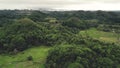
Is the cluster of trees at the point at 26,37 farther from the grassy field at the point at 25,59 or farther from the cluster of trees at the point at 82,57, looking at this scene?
the cluster of trees at the point at 82,57

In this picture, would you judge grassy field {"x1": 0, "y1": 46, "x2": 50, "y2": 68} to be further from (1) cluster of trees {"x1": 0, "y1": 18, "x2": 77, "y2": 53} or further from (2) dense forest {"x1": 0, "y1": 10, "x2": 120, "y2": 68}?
(1) cluster of trees {"x1": 0, "y1": 18, "x2": 77, "y2": 53}

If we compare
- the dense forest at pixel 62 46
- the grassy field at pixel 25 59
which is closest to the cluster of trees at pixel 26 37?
the dense forest at pixel 62 46

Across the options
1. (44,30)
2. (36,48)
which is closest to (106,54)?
(36,48)

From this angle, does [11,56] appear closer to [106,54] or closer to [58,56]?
[58,56]

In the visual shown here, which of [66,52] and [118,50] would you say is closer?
[66,52]

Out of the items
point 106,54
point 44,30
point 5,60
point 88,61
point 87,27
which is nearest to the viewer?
point 88,61

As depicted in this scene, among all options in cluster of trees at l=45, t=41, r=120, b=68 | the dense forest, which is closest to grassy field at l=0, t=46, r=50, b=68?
the dense forest

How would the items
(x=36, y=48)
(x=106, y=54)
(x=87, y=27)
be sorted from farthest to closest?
(x=87, y=27), (x=36, y=48), (x=106, y=54)

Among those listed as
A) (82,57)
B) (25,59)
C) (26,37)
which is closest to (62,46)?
(82,57)

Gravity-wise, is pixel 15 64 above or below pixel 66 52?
below
